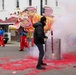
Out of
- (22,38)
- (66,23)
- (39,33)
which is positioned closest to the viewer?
(39,33)

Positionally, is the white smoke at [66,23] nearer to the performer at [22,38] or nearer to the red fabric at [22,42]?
the performer at [22,38]

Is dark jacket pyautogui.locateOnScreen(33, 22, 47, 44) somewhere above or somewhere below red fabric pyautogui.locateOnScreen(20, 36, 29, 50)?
above

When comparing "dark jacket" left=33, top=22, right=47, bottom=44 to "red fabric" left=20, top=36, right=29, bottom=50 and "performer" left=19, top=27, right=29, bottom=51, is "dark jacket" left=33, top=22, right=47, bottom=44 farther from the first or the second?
"red fabric" left=20, top=36, right=29, bottom=50

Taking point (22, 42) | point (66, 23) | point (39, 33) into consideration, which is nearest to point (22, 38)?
point (22, 42)

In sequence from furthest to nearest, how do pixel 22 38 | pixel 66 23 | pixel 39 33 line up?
pixel 22 38, pixel 66 23, pixel 39 33

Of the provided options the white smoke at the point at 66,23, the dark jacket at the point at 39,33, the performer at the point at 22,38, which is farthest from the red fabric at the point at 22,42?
the dark jacket at the point at 39,33

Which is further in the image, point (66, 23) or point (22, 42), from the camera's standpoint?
point (22, 42)

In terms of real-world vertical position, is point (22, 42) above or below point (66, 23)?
below

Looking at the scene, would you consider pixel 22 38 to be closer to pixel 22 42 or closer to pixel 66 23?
pixel 22 42

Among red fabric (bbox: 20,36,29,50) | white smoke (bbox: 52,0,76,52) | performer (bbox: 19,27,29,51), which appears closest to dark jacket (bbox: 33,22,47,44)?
white smoke (bbox: 52,0,76,52)

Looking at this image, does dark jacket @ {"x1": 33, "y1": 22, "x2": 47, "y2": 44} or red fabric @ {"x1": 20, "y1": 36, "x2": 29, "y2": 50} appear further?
red fabric @ {"x1": 20, "y1": 36, "x2": 29, "y2": 50}

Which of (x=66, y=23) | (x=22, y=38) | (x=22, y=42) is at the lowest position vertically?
(x=22, y=42)

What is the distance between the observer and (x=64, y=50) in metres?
14.8

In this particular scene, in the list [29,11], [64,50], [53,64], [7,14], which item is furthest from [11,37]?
[53,64]
